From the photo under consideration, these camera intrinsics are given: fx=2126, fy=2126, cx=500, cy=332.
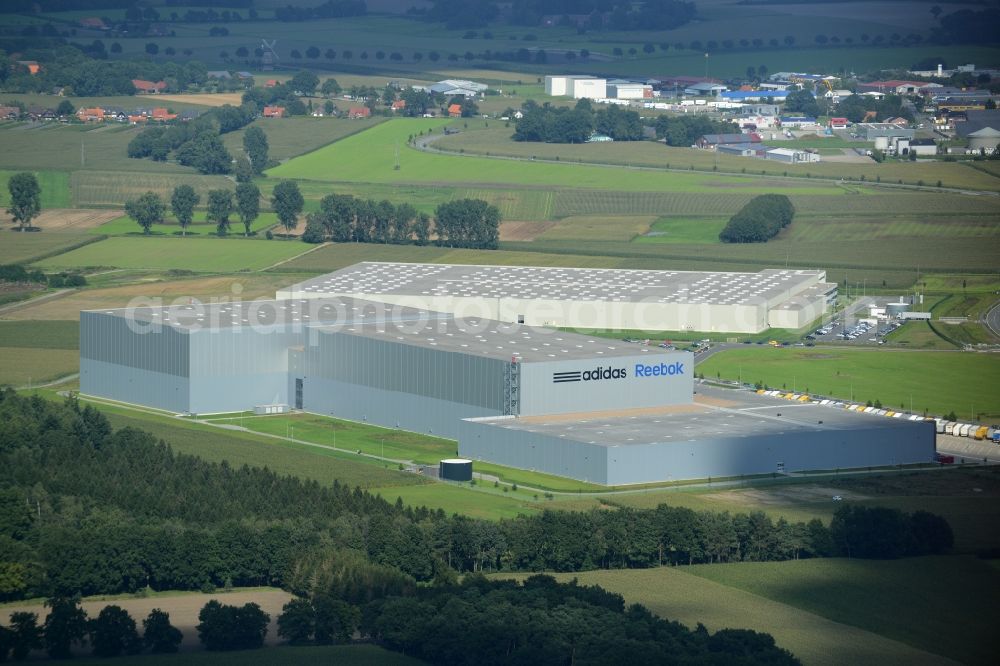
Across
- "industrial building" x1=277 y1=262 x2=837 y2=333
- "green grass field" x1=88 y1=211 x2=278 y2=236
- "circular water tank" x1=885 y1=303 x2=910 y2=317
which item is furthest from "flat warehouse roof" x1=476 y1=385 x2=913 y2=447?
"green grass field" x1=88 y1=211 x2=278 y2=236

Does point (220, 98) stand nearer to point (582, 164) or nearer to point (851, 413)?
point (582, 164)

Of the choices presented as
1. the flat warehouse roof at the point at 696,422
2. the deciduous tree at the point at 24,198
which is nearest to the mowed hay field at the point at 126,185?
the deciduous tree at the point at 24,198

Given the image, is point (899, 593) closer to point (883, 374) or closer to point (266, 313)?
point (883, 374)

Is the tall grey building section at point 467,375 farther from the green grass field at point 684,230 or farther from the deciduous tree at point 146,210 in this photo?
the deciduous tree at point 146,210

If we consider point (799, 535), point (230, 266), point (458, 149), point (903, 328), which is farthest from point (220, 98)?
point (799, 535)

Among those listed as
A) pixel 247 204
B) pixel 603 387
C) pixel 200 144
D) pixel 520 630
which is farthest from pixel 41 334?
pixel 520 630

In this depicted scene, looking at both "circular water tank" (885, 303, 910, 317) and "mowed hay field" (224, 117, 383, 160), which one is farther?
"mowed hay field" (224, 117, 383, 160)

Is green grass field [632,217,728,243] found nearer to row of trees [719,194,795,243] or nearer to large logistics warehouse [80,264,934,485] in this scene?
row of trees [719,194,795,243]

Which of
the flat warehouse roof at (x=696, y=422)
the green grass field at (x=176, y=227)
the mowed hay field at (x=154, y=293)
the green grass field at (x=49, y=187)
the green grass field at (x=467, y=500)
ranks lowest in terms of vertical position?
the green grass field at (x=467, y=500)
